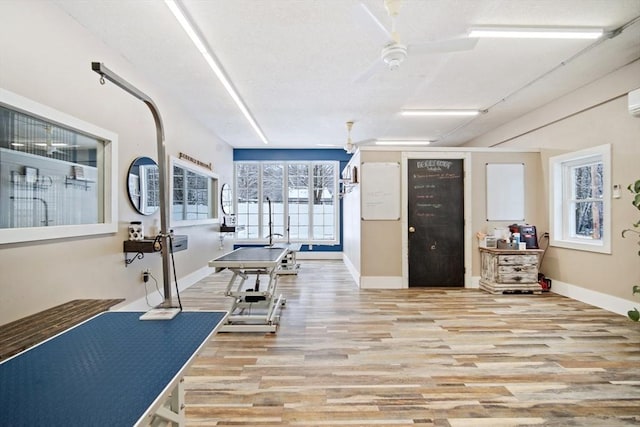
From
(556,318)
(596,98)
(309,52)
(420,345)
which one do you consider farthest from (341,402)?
(596,98)

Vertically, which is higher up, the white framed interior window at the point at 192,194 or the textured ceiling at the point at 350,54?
the textured ceiling at the point at 350,54

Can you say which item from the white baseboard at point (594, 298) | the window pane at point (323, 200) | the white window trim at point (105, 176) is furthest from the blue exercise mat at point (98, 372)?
the window pane at point (323, 200)

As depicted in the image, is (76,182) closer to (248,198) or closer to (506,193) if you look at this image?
(248,198)

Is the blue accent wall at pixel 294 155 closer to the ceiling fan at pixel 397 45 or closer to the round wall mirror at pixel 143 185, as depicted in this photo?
the round wall mirror at pixel 143 185

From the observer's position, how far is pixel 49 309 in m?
2.53

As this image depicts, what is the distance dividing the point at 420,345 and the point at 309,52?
11.2ft

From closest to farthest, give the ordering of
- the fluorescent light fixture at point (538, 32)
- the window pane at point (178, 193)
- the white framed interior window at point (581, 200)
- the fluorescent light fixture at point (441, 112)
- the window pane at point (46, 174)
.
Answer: the window pane at point (46, 174)
the fluorescent light fixture at point (538, 32)
the white framed interior window at point (581, 200)
the window pane at point (178, 193)
the fluorescent light fixture at point (441, 112)

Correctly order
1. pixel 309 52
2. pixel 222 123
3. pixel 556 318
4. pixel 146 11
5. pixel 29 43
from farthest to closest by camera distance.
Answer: pixel 222 123 < pixel 556 318 < pixel 309 52 < pixel 146 11 < pixel 29 43

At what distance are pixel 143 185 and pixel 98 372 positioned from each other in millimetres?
3455

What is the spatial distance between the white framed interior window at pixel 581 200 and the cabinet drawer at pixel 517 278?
0.68 metres

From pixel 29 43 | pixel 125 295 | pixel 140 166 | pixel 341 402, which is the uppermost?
pixel 29 43

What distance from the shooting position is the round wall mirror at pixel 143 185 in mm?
3707

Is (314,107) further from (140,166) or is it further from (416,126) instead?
(140,166)

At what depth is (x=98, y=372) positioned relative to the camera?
98 cm
